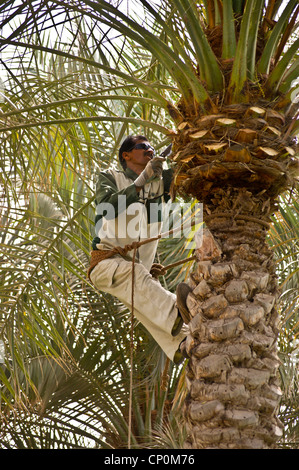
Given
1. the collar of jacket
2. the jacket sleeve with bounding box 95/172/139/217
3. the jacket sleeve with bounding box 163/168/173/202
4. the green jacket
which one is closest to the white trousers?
the green jacket

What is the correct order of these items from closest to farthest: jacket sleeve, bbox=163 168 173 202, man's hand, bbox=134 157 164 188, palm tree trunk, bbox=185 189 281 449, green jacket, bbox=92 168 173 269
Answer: palm tree trunk, bbox=185 189 281 449 → man's hand, bbox=134 157 164 188 → green jacket, bbox=92 168 173 269 → jacket sleeve, bbox=163 168 173 202

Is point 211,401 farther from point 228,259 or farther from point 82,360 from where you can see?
point 82,360

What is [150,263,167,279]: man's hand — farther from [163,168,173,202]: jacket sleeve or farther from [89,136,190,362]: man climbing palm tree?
[163,168,173,202]: jacket sleeve

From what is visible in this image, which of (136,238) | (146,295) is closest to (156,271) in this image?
(136,238)

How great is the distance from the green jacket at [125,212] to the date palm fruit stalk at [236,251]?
89 cm

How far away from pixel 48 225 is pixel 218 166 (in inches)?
207

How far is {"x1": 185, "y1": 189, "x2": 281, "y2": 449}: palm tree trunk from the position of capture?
3707mm

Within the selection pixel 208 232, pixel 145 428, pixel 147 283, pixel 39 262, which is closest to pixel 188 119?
pixel 208 232

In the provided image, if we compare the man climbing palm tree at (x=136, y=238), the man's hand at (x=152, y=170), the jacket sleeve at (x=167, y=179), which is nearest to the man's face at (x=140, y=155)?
the man climbing palm tree at (x=136, y=238)

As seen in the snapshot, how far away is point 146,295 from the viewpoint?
5.04m

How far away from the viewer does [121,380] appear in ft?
29.4

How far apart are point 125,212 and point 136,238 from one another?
285 millimetres

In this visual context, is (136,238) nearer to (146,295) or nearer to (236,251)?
(146,295)

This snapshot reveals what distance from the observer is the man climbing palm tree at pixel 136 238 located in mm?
4949
